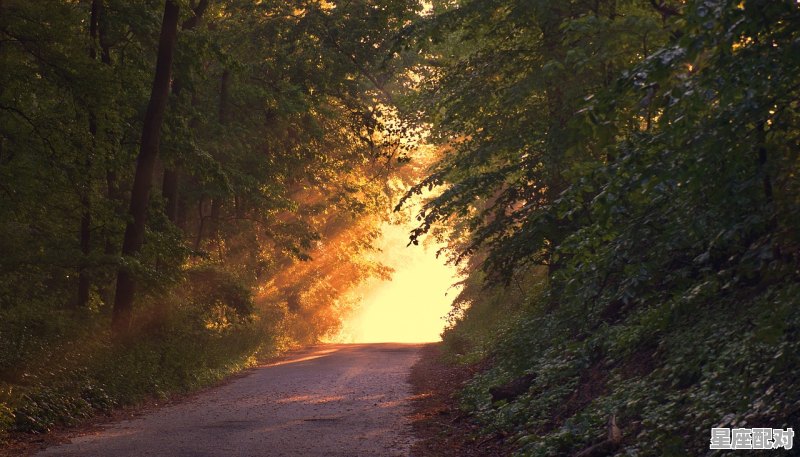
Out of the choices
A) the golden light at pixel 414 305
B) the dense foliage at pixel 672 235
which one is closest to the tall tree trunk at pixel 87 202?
the dense foliage at pixel 672 235

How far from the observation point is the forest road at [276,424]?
10.2m

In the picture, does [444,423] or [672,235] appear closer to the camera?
[672,235]

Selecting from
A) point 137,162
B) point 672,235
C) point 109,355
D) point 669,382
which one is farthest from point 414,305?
point 672,235

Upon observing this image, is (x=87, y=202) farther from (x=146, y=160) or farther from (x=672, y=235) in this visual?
(x=672, y=235)

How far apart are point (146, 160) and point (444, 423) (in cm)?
981

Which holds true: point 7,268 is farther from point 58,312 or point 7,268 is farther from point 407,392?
point 407,392

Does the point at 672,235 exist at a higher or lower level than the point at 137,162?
lower

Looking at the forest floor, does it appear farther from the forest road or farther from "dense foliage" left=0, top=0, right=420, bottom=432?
"dense foliage" left=0, top=0, right=420, bottom=432

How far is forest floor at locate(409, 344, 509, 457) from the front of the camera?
10.1 m

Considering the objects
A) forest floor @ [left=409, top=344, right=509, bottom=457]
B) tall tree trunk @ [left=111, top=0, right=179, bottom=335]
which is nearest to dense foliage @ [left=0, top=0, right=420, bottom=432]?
tall tree trunk @ [left=111, top=0, right=179, bottom=335]

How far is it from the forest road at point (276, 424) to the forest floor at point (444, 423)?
0.27m

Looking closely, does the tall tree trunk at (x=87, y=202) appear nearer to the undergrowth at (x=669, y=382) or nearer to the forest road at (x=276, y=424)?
the forest road at (x=276, y=424)

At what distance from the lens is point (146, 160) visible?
1780 centimetres

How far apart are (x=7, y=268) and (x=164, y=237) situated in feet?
11.9
